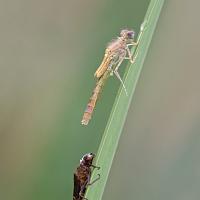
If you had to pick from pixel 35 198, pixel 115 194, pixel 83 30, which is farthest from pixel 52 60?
pixel 35 198

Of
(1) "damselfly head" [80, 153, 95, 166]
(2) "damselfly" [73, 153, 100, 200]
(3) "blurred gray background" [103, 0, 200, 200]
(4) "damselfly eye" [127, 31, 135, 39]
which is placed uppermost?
(4) "damselfly eye" [127, 31, 135, 39]

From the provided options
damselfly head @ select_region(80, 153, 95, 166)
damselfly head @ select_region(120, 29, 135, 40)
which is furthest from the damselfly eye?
damselfly head @ select_region(80, 153, 95, 166)

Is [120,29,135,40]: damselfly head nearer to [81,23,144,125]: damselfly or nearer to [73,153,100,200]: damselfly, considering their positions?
[81,23,144,125]: damselfly

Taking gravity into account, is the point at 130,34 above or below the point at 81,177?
above

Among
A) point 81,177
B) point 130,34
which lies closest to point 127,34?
point 130,34

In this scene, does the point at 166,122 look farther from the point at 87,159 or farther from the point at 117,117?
the point at 117,117

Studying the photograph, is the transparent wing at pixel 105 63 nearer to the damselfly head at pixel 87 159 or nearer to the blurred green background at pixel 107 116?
the blurred green background at pixel 107 116
